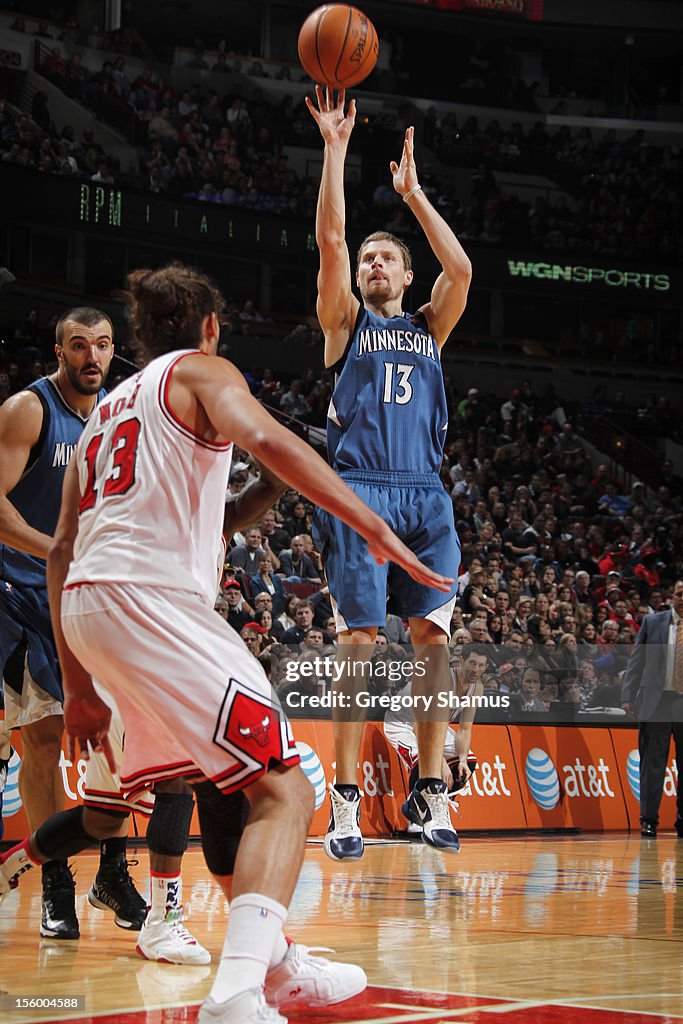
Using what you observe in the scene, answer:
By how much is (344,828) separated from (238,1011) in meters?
2.65

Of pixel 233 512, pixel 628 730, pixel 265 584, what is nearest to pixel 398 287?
pixel 233 512

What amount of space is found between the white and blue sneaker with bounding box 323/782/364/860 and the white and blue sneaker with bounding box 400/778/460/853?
0.32 metres

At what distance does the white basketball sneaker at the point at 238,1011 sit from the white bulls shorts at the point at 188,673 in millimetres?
521

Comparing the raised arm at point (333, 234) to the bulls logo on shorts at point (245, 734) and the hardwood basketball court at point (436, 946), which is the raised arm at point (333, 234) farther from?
the bulls logo on shorts at point (245, 734)

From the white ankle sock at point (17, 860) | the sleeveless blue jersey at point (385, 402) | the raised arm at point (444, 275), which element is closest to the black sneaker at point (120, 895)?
the white ankle sock at point (17, 860)

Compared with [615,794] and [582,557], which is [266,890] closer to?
[615,794]

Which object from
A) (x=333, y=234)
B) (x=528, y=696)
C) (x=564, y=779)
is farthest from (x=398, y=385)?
(x=564, y=779)

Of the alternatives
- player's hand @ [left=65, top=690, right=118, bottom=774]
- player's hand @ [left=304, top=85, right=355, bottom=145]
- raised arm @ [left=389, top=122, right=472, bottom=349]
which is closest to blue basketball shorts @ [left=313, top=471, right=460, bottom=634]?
raised arm @ [left=389, top=122, right=472, bottom=349]

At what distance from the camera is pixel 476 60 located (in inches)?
1414

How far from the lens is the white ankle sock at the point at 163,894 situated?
502 cm

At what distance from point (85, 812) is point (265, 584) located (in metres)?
8.57

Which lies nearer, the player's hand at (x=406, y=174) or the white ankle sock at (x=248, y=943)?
the white ankle sock at (x=248, y=943)

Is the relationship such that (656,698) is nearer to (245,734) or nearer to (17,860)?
(17,860)

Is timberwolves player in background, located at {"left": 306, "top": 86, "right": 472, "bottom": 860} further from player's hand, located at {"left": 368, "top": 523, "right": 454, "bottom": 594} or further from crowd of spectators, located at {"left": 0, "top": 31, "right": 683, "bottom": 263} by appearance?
crowd of spectators, located at {"left": 0, "top": 31, "right": 683, "bottom": 263}
